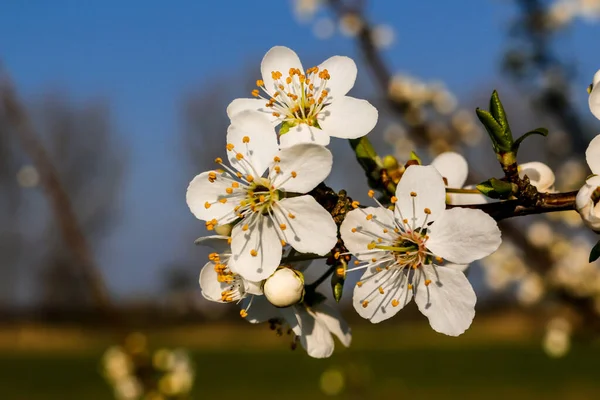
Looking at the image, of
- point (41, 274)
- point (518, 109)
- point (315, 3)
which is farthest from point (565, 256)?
point (41, 274)

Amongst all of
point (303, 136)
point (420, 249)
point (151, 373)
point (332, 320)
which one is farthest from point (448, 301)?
point (151, 373)

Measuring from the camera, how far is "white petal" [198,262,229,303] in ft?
3.23

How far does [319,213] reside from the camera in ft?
2.86

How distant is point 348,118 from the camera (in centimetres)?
96

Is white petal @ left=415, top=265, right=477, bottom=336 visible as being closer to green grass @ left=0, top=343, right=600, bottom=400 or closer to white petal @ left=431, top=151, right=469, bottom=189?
white petal @ left=431, top=151, right=469, bottom=189

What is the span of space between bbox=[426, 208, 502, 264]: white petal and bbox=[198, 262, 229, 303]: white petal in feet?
1.03

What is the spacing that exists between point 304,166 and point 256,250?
0.44 feet

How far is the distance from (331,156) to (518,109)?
900 inches

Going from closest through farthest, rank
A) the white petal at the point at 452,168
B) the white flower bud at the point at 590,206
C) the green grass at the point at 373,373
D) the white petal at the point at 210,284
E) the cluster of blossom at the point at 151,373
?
the white flower bud at the point at 590,206 < the white petal at the point at 210,284 < the white petal at the point at 452,168 < the cluster of blossom at the point at 151,373 < the green grass at the point at 373,373

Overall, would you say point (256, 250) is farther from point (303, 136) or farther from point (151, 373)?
point (151, 373)

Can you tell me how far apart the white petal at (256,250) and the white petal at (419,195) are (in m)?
0.17

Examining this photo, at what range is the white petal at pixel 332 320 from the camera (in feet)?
3.33

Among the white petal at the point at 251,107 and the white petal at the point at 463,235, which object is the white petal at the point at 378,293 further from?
the white petal at the point at 251,107

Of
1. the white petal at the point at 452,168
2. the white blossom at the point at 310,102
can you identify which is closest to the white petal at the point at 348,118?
the white blossom at the point at 310,102
